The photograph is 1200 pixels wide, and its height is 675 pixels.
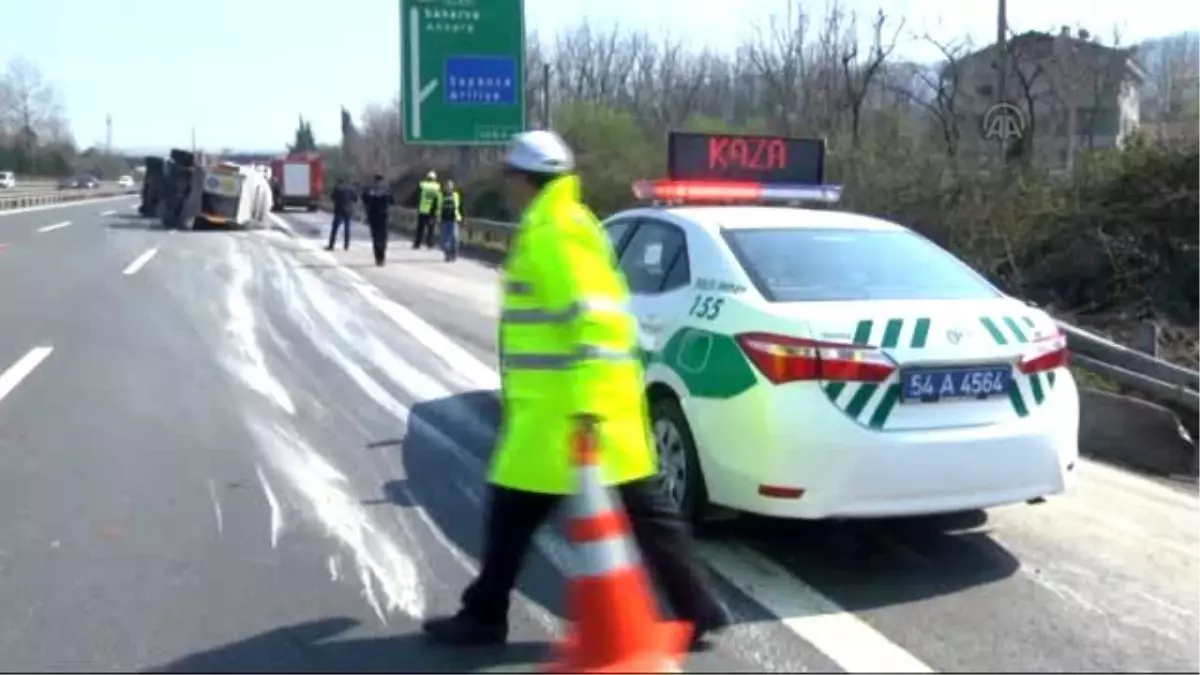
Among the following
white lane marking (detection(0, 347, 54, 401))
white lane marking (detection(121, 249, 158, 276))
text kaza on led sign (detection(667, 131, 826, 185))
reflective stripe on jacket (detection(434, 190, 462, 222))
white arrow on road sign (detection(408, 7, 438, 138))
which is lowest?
white lane marking (detection(121, 249, 158, 276))

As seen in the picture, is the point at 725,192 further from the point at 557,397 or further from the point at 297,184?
the point at 297,184

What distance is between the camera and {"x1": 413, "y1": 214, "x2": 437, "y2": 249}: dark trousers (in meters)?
30.7

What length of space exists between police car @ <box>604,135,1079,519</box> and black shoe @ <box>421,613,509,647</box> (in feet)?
4.32

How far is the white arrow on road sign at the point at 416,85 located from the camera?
23734mm

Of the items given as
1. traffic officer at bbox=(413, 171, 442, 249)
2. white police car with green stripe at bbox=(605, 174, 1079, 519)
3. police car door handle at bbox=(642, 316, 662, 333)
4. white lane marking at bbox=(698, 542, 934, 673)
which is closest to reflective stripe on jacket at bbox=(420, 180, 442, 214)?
traffic officer at bbox=(413, 171, 442, 249)

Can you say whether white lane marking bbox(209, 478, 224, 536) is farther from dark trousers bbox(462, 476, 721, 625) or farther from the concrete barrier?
the concrete barrier

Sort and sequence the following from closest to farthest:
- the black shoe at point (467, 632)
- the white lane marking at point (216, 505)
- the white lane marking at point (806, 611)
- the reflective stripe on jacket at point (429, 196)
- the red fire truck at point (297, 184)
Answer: the white lane marking at point (806, 611) < the black shoe at point (467, 632) < the white lane marking at point (216, 505) < the reflective stripe on jacket at point (429, 196) < the red fire truck at point (297, 184)

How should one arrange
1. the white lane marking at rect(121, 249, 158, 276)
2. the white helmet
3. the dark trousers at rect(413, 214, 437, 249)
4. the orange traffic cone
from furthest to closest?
the dark trousers at rect(413, 214, 437, 249)
the white lane marking at rect(121, 249, 158, 276)
the white helmet
the orange traffic cone

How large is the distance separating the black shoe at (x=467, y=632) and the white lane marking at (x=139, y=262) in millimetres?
18448

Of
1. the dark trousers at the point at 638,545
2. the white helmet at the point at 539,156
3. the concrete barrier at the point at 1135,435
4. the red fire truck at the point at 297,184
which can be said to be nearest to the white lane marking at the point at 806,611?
the dark trousers at the point at 638,545

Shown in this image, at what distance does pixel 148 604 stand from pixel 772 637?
2.45m

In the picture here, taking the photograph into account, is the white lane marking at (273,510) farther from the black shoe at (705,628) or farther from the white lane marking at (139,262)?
the white lane marking at (139,262)

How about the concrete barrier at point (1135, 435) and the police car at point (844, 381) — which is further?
the concrete barrier at point (1135, 435)

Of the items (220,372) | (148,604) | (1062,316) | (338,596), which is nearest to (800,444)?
(338,596)
